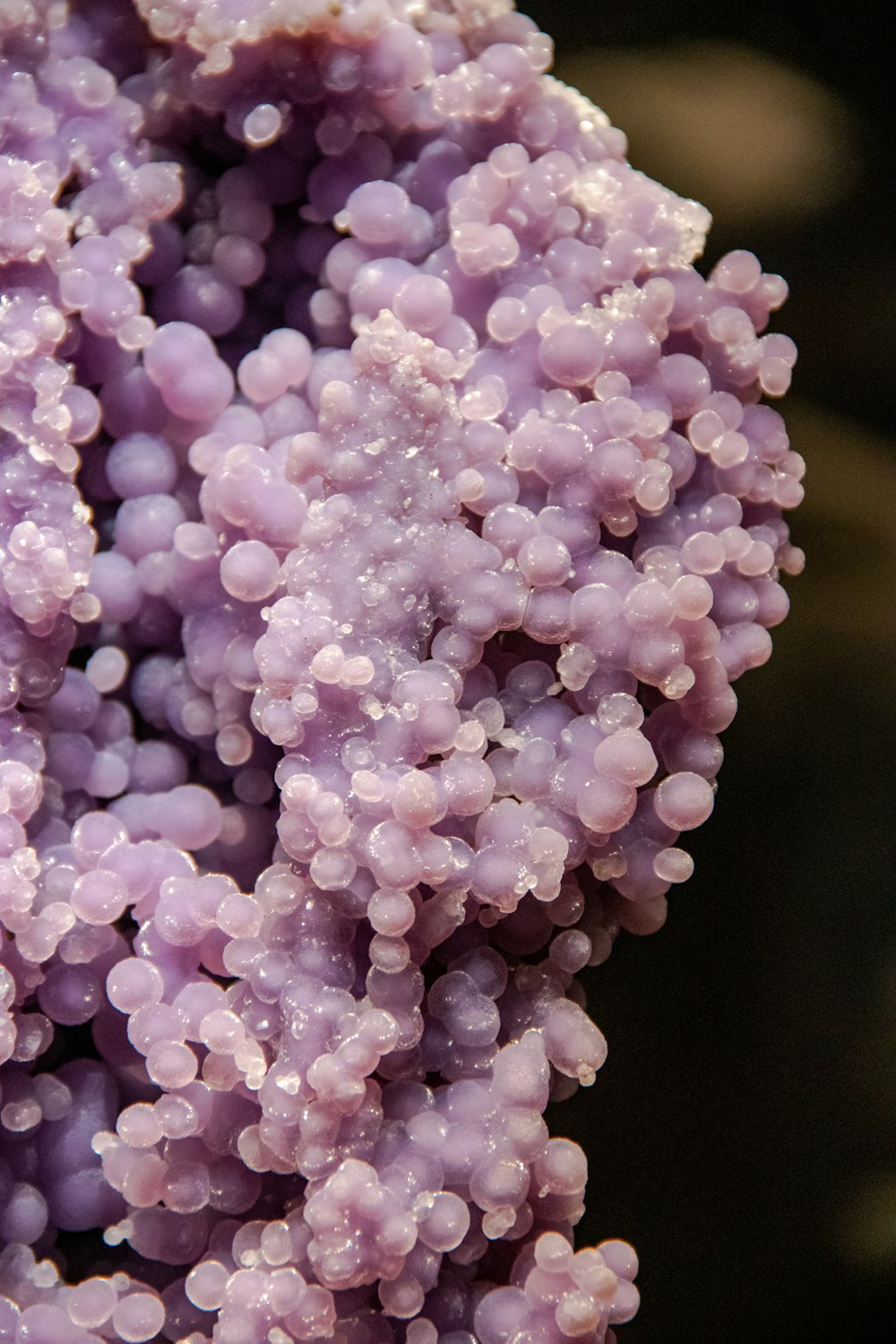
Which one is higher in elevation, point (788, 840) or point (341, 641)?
point (341, 641)

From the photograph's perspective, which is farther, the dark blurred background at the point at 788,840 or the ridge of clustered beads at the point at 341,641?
the dark blurred background at the point at 788,840

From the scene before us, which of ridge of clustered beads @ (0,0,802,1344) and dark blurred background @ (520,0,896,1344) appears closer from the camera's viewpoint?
ridge of clustered beads @ (0,0,802,1344)

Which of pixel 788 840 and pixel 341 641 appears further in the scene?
pixel 788 840

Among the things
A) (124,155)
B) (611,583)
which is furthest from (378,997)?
(124,155)

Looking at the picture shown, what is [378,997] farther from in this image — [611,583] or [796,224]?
[796,224]
